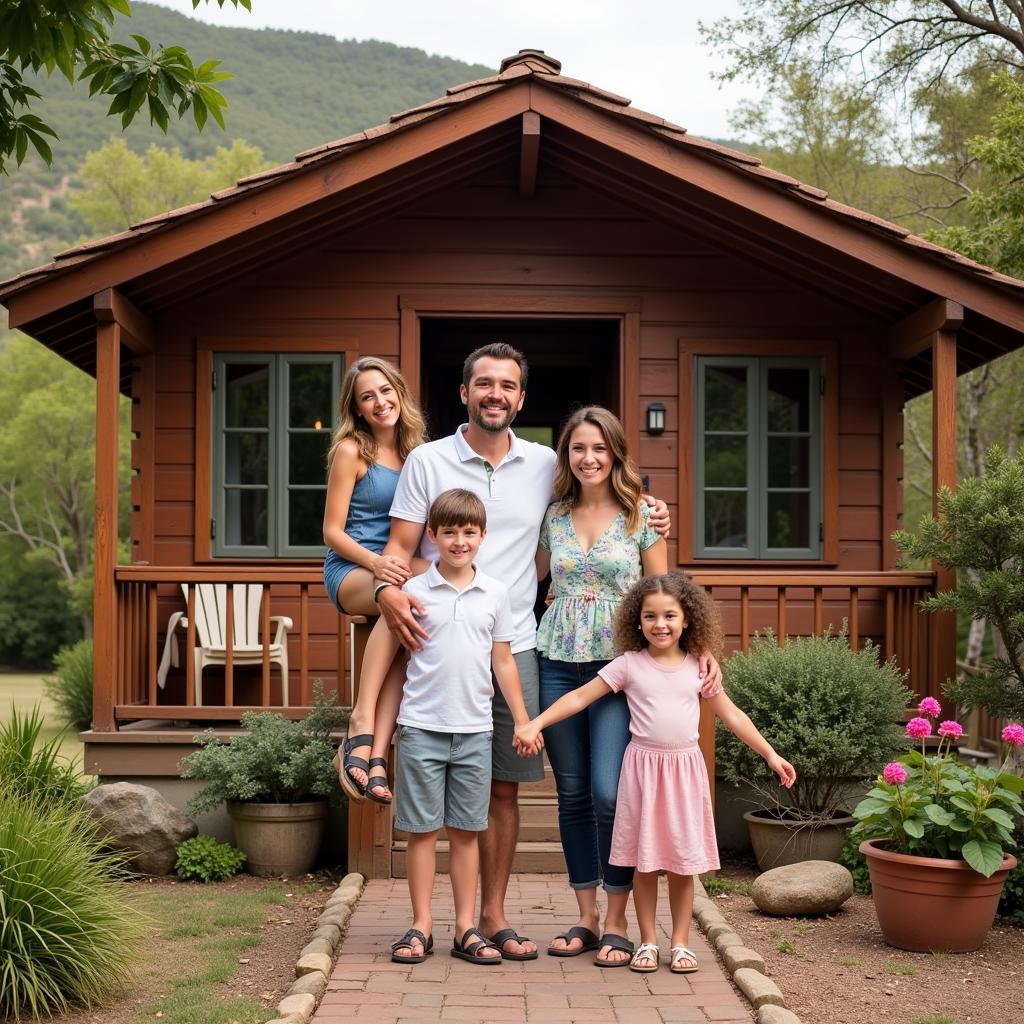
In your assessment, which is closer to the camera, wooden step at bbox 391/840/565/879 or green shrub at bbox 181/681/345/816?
wooden step at bbox 391/840/565/879

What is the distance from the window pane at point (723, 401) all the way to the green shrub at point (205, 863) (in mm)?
4113

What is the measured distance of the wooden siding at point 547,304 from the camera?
8.61 meters

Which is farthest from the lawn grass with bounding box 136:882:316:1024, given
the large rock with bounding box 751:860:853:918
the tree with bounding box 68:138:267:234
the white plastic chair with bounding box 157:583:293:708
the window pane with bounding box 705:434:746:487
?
the tree with bounding box 68:138:267:234

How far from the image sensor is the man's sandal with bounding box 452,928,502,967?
4.61m

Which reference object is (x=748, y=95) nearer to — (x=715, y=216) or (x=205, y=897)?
(x=715, y=216)

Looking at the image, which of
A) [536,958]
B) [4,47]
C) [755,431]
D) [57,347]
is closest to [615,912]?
[536,958]

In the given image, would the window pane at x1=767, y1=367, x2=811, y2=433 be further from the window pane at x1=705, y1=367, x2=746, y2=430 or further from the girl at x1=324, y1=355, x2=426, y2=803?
the girl at x1=324, y1=355, x2=426, y2=803

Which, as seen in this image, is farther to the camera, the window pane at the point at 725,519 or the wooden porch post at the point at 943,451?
the window pane at the point at 725,519

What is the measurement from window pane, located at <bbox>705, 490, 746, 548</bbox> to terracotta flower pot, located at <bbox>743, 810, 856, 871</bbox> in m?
2.40

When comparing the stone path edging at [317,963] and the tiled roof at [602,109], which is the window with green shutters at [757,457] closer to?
the tiled roof at [602,109]

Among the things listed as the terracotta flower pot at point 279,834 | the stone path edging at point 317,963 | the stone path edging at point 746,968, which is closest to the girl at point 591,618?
the stone path edging at point 746,968

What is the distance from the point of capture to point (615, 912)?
186 inches

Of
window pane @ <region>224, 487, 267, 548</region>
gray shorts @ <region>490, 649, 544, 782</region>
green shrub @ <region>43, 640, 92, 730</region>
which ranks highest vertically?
window pane @ <region>224, 487, 267, 548</region>

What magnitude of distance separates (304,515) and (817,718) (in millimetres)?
3655
